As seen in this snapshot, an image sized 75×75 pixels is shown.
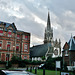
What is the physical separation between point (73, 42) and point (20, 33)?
1906 centimetres

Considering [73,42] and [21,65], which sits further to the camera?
[21,65]

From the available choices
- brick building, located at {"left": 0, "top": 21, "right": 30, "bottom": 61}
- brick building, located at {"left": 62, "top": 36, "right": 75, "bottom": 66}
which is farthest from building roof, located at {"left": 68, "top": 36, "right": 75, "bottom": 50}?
brick building, located at {"left": 0, "top": 21, "right": 30, "bottom": 61}

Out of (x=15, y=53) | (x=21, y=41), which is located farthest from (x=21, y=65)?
(x=21, y=41)

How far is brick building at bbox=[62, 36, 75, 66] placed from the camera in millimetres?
29062

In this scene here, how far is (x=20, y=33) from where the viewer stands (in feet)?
138

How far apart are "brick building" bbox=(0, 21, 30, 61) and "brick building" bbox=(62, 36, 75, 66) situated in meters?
16.1

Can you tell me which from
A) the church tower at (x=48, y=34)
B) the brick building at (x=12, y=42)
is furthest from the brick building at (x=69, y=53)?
the church tower at (x=48, y=34)

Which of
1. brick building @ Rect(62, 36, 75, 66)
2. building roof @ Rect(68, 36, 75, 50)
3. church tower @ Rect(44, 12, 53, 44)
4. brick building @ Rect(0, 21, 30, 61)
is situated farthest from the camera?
church tower @ Rect(44, 12, 53, 44)

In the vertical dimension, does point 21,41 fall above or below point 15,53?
above

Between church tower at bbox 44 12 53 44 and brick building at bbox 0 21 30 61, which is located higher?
church tower at bbox 44 12 53 44

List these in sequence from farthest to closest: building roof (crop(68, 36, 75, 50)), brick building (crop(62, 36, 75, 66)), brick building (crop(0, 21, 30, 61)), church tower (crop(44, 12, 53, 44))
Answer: church tower (crop(44, 12, 53, 44)) → brick building (crop(0, 21, 30, 61)) → building roof (crop(68, 36, 75, 50)) → brick building (crop(62, 36, 75, 66))

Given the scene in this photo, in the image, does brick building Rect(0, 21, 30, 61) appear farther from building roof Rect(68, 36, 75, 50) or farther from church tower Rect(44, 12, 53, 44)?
church tower Rect(44, 12, 53, 44)

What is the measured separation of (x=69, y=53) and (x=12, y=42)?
18.9 metres

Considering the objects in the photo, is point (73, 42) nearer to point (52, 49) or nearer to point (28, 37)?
point (28, 37)
